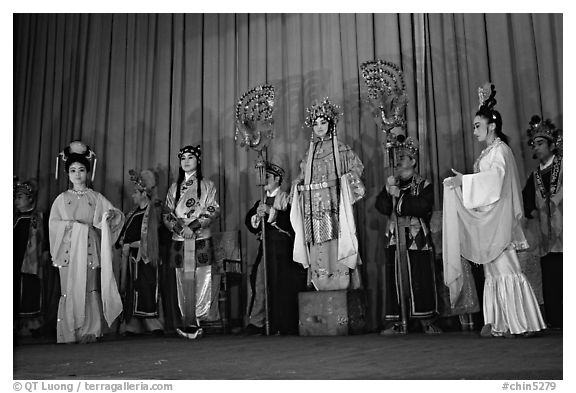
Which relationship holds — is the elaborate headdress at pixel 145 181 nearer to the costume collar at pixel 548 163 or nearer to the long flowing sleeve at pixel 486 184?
the long flowing sleeve at pixel 486 184

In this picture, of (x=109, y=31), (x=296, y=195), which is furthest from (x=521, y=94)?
(x=109, y=31)

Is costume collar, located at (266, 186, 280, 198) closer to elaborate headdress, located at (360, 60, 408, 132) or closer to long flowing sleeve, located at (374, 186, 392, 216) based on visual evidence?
long flowing sleeve, located at (374, 186, 392, 216)

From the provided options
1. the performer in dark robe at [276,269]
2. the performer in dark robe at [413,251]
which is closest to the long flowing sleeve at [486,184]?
the performer in dark robe at [413,251]

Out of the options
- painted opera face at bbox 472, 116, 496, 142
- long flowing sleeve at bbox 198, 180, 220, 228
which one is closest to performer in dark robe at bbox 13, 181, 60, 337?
long flowing sleeve at bbox 198, 180, 220, 228

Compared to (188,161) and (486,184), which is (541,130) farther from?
(188,161)

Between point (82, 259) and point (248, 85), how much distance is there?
97.5 inches

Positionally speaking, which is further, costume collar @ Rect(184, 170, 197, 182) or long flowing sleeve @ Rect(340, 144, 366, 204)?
costume collar @ Rect(184, 170, 197, 182)

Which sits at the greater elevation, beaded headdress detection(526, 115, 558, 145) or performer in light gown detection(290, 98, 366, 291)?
beaded headdress detection(526, 115, 558, 145)

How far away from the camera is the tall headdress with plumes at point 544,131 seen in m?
4.77

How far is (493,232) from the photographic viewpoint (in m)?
4.07

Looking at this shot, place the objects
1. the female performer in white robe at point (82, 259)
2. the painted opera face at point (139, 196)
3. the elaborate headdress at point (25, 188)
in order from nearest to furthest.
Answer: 1. the female performer in white robe at point (82, 259)
2. the painted opera face at point (139, 196)
3. the elaborate headdress at point (25, 188)

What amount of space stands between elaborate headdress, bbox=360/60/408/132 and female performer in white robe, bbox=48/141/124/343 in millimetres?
2204

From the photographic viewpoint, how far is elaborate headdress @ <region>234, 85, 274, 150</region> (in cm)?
527

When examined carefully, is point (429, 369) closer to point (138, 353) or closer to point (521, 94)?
point (138, 353)
